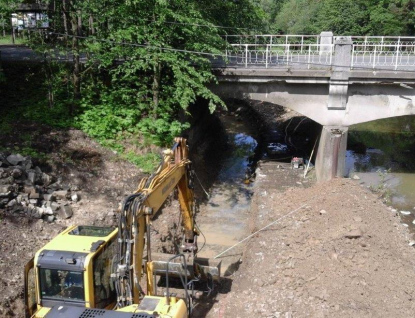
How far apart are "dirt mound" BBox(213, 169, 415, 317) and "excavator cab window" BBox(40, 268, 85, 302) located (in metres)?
3.87

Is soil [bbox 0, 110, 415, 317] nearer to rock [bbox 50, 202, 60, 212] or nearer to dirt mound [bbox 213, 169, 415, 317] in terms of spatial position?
dirt mound [bbox 213, 169, 415, 317]

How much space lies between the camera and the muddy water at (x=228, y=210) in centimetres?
1464

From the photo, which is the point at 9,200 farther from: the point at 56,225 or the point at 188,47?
the point at 188,47

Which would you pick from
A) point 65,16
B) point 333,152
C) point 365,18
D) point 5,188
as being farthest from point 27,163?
point 365,18

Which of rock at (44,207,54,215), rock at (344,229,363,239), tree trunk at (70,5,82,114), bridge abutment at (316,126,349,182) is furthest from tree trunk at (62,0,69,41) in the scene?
rock at (344,229,363,239)

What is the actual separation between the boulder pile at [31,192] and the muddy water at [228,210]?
4.56 meters

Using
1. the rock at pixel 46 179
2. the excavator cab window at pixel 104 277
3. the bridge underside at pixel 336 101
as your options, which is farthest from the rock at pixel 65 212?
the bridge underside at pixel 336 101

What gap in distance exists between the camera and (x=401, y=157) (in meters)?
24.5

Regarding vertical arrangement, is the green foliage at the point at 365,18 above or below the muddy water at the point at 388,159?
above

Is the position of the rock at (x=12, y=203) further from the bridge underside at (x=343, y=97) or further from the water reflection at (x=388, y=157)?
the water reflection at (x=388, y=157)

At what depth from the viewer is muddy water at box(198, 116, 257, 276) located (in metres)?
14.6

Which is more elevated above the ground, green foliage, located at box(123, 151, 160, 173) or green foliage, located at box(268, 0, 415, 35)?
green foliage, located at box(268, 0, 415, 35)

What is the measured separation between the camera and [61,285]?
7.54m

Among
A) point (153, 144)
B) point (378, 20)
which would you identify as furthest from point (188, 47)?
point (378, 20)
